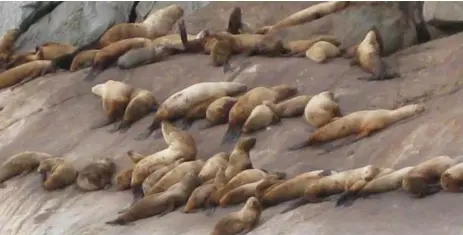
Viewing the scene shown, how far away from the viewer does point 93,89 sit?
1092 centimetres

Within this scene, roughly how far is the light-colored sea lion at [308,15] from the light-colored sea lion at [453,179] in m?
4.26

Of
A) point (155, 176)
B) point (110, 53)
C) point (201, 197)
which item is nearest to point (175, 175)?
point (155, 176)

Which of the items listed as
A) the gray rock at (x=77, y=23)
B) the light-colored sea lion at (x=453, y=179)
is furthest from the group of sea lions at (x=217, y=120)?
the gray rock at (x=77, y=23)

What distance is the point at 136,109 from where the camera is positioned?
33.1 ft

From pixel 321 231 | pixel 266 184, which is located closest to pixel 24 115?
pixel 266 184

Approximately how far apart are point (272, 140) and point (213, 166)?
0.61 meters

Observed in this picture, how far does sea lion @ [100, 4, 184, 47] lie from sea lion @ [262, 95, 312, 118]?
2.79 m

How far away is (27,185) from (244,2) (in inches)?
149

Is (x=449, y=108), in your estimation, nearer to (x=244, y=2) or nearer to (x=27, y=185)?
(x=27, y=185)

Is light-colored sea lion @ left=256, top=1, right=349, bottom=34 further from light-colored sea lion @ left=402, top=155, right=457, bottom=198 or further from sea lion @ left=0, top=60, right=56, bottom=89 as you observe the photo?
light-colored sea lion @ left=402, top=155, right=457, bottom=198

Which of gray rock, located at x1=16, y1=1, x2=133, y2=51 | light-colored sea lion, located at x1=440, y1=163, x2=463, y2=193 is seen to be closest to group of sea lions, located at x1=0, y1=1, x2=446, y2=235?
light-colored sea lion, located at x1=440, y1=163, x2=463, y2=193

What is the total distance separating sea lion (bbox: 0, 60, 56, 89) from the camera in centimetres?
1173

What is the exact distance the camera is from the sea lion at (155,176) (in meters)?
8.61

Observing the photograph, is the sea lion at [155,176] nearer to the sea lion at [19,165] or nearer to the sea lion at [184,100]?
the sea lion at [184,100]
